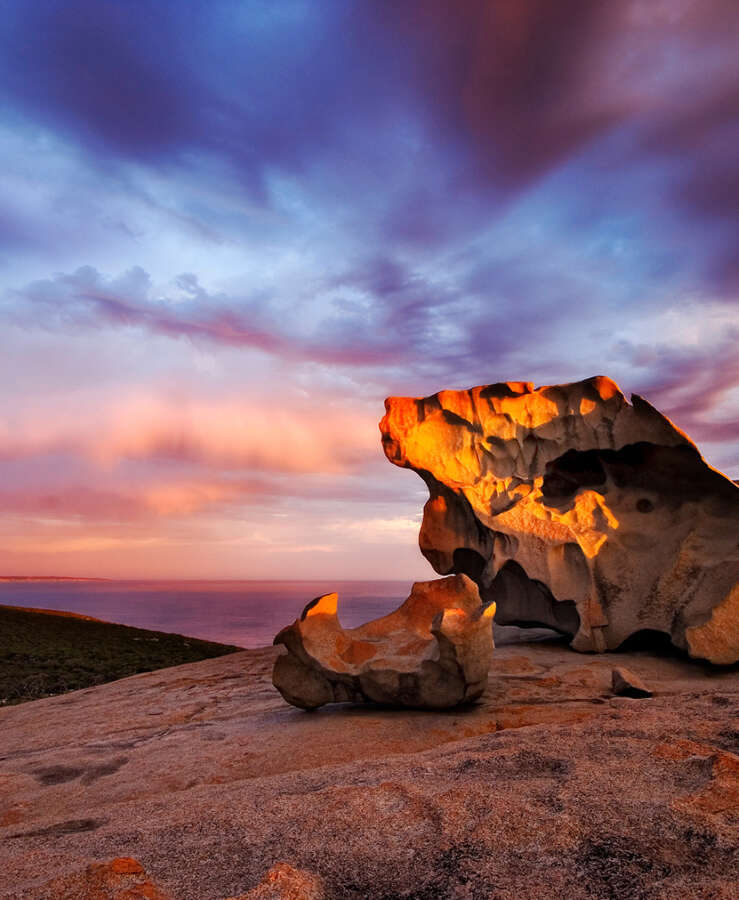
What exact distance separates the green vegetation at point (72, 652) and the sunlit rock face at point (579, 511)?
1002 cm

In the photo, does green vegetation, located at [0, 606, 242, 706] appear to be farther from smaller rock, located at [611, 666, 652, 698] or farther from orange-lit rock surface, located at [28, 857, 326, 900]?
orange-lit rock surface, located at [28, 857, 326, 900]

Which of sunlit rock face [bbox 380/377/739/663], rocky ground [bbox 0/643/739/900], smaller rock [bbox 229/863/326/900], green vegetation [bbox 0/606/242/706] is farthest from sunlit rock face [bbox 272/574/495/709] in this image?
green vegetation [bbox 0/606/242/706]

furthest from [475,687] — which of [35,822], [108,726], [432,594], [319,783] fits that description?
[108,726]

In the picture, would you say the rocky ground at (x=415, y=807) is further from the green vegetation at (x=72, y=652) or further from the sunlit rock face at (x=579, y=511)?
the green vegetation at (x=72, y=652)

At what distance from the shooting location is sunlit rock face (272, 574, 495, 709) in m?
6.64

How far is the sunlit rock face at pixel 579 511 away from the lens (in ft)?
31.7

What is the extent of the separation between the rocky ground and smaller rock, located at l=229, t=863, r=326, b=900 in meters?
0.02

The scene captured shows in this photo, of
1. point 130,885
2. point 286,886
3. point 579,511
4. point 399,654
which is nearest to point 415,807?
point 286,886

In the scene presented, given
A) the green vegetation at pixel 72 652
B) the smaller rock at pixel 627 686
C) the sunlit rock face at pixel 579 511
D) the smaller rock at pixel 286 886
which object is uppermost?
the sunlit rock face at pixel 579 511

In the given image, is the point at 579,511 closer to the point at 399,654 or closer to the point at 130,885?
the point at 399,654

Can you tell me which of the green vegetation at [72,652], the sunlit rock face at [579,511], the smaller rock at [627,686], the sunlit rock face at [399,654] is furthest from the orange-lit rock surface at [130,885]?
the green vegetation at [72,652]

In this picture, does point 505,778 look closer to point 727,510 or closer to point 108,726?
point 108,726

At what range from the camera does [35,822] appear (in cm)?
415

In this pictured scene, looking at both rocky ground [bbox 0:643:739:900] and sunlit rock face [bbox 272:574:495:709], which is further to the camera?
sunlit rock face [bbox 272:574:495:709]
